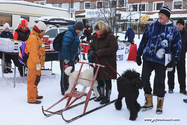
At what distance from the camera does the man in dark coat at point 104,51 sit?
4035mm

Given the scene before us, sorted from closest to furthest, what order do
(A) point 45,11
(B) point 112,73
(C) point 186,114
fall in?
(C) point 186,114 < (B) point 112,73 < (A) point 45,11

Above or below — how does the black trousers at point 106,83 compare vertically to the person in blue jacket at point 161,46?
below

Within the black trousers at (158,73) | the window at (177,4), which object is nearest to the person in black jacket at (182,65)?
the black trousers at (158,73)

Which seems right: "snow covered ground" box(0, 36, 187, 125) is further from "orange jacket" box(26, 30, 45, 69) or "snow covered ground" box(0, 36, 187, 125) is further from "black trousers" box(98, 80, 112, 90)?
"orange jacket" box(26, 30, 45, 69)

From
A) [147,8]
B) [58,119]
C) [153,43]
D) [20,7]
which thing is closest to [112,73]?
[153,43]

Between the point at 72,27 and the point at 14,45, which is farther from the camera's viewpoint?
the point at 14,45

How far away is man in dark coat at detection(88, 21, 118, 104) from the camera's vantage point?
404 centimetres

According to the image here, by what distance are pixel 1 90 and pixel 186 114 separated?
14.4 ft

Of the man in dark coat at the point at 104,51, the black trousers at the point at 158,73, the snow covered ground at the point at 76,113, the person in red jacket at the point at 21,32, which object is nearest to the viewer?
the snow covered ground at the point at 76,113

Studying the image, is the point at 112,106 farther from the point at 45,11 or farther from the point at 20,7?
the point at 45,11

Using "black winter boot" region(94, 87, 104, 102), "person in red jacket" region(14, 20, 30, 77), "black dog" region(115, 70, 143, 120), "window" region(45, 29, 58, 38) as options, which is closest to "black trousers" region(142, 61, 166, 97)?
"black dog" region(115, 70, 143, 120)

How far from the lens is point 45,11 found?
18172mm

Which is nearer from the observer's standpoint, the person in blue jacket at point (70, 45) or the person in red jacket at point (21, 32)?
the person in blue jacket at point (70, 45)

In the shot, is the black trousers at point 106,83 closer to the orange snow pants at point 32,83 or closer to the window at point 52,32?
the orange snow pants at point 32,83
